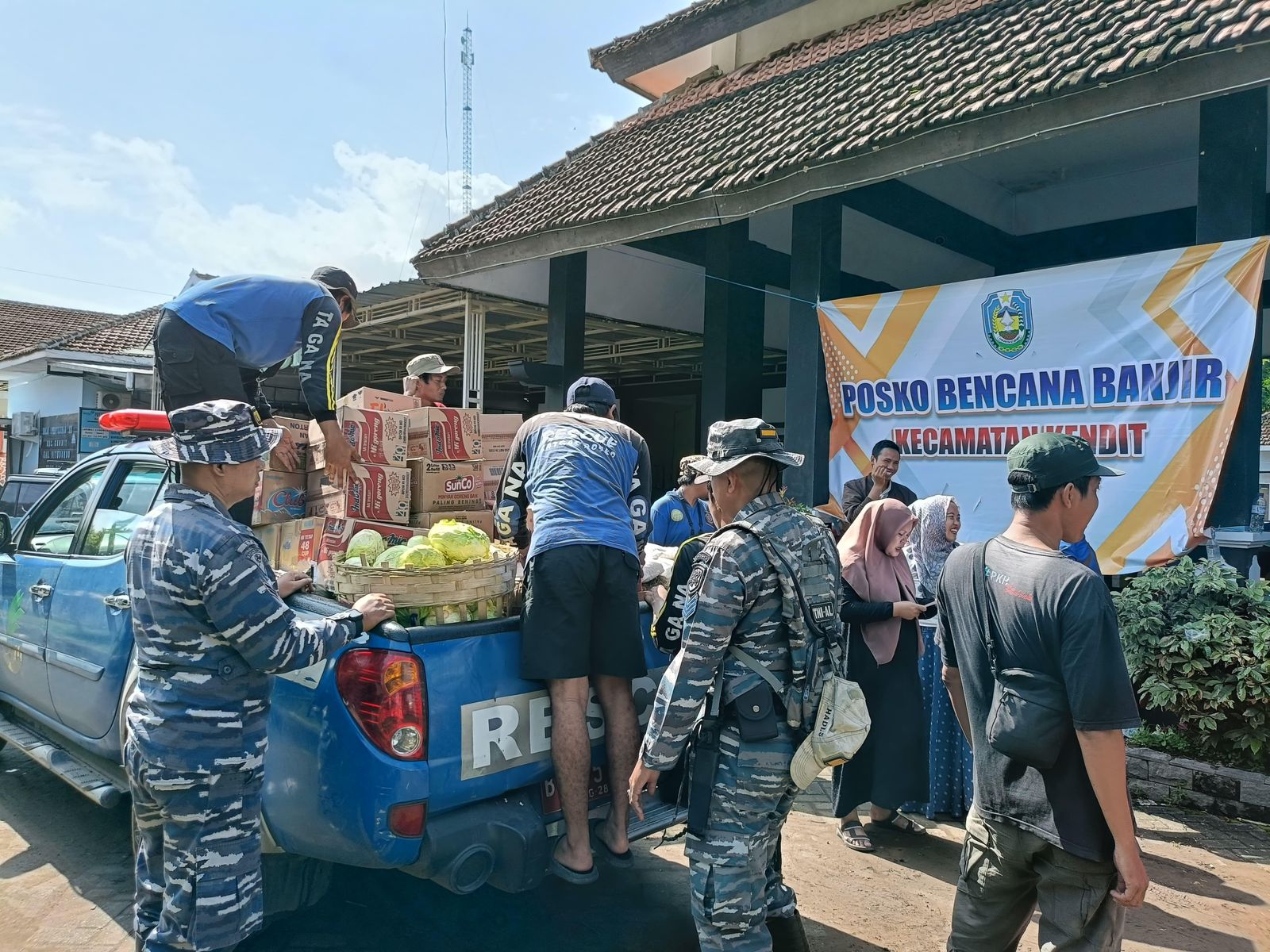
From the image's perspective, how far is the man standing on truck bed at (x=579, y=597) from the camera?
114 inches

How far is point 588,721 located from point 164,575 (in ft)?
4.93

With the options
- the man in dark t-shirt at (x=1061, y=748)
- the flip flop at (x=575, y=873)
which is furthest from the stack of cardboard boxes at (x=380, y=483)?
the man in dark t-shirt at (x=1061, y=748)

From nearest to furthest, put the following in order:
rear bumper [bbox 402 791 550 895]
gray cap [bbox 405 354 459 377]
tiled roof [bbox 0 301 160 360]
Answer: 1. rear bumper [bbox 402 791 550 895]
2. gray cap [bbox 405 354 459 377]
3. tiled roof [bbox 0 301 160 360]

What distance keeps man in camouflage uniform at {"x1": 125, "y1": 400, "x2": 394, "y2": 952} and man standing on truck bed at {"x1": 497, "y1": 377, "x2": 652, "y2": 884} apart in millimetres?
790

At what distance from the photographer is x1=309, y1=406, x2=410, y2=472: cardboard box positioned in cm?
350

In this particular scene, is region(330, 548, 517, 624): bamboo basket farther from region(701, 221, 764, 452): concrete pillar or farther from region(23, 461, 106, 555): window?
region(701, 221, 764, 452): concrete pillar

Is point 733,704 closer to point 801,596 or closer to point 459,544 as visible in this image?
point 801,596

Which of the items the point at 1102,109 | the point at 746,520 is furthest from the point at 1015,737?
the point at 1102,109

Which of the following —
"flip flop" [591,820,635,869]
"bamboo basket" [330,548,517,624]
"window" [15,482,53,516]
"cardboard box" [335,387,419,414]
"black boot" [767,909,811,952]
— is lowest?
"black boot" [767,909,811,952]

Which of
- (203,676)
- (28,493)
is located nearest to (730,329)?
(203,676)

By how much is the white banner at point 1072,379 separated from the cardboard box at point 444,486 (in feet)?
12.6

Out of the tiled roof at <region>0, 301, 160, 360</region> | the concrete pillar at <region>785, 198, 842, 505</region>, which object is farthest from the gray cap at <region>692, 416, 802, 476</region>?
the tiled roof at <region>0, 301, 160, 360</region>

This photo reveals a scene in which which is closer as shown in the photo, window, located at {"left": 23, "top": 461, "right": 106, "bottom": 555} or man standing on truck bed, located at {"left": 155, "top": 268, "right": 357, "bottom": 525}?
man standing on truck bed, located at {"left": 155, "top": 268, "right": 357, "bottom": 525}

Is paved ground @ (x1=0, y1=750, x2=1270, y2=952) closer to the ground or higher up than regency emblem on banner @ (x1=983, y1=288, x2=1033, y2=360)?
closer to the ground
